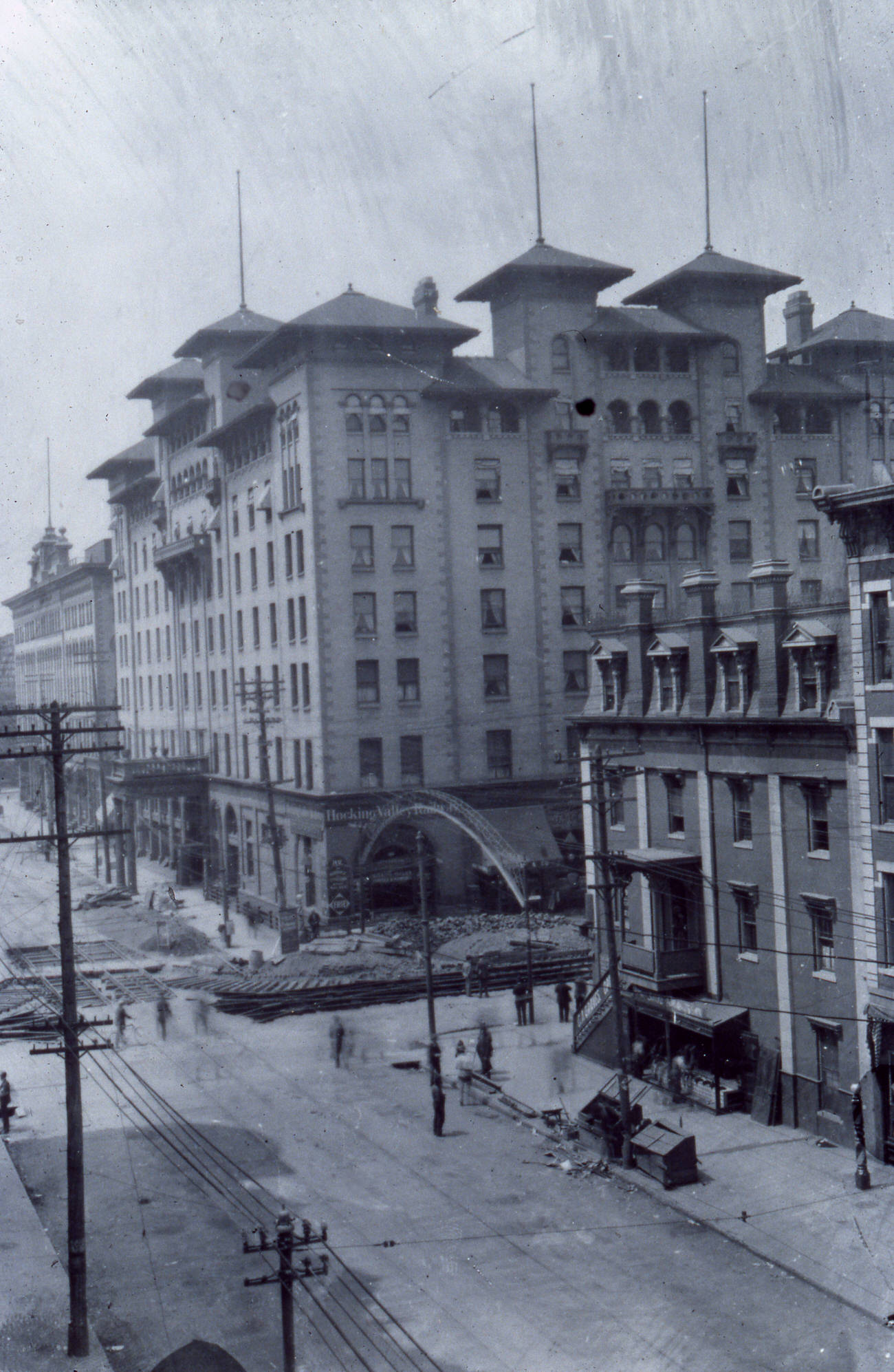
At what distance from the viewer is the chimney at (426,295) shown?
61.4m

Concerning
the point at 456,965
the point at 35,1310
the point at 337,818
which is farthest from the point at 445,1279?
the point at 337,818

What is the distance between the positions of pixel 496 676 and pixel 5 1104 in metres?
31.9

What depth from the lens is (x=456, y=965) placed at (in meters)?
49.2

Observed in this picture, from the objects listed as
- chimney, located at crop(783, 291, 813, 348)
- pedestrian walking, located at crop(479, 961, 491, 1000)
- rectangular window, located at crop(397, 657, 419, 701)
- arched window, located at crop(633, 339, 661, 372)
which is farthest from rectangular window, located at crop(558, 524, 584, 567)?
pedestrian walking, located at crop(479, 961, 491, 1000)

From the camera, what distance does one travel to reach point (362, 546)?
57.6m

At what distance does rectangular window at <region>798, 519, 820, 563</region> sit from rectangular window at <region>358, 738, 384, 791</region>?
23.7 metres

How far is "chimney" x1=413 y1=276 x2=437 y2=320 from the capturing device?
61.4m

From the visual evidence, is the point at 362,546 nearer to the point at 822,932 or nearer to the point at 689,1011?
the point at 689,1011

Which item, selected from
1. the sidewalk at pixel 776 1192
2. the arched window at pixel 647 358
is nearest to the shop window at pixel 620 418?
the arched window at pixel 647 358

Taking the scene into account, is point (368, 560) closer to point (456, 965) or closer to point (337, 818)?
point (337, 818)

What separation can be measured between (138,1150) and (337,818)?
25965 millimetres

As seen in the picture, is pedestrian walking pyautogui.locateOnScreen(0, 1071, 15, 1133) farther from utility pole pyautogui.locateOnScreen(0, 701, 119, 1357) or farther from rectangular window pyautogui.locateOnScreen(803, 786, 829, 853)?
rectangular window pyautogui.locateOnScreen(803, 786, 829, 853)

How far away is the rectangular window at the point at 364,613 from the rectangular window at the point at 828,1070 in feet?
104

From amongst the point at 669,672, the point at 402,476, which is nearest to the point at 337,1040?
the point at 669,672
